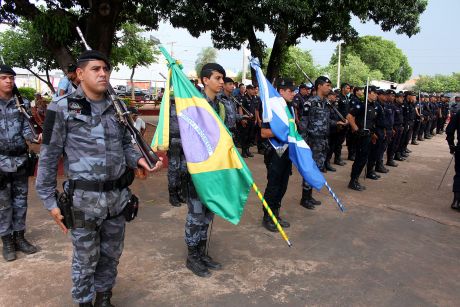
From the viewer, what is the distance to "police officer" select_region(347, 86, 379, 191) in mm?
6461

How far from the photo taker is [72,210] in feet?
7.86

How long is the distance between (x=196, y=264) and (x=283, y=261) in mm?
895

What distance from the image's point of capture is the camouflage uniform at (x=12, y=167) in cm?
349

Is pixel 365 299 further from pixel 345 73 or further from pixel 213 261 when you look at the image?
pixel 345 73

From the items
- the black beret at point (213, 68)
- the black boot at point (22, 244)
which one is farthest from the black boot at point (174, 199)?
the black beret at point (213, 68)

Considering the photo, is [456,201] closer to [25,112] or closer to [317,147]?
[317,147]

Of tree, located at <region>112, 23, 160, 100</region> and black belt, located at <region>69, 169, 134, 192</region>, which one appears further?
tree, located at <region>112, 23, 160, 100</region>

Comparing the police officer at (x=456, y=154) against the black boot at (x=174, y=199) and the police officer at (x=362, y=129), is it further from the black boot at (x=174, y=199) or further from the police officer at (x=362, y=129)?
the black boot at (x=174, y=199)

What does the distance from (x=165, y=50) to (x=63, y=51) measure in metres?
4.66

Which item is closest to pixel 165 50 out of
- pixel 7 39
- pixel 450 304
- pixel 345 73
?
pixel 450 304

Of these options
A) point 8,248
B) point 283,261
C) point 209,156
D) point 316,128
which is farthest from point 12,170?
point 316,128

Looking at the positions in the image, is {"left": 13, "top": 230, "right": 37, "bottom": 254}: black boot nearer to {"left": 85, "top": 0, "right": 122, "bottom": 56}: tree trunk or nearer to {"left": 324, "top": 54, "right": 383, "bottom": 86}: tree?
{"left": 85, "top": 0, "right": 122, "bottom": 56}: tree trunk

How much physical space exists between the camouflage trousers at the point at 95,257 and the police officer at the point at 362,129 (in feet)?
16.1

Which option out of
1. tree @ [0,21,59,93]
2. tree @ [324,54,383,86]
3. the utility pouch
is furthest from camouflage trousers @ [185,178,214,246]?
tree @ [324,54,383,86]
